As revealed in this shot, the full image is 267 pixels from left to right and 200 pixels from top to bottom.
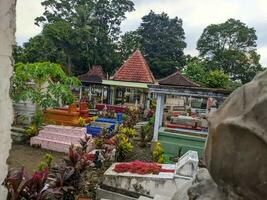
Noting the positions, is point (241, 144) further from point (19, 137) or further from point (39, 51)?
point (39, 51)

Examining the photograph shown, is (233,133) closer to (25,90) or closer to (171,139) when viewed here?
Result: (171,139)

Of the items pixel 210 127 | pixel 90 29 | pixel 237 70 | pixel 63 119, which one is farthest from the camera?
pixel 237 70

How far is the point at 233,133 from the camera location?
4.52 ft

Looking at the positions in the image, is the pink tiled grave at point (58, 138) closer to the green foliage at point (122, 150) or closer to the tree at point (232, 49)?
the green foliage at point (122, 150)

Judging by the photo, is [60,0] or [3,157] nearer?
[3,157]

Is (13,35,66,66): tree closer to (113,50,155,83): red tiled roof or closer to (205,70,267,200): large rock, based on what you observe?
(113,50,155,83): red tiled roof

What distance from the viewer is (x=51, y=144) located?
10.3m

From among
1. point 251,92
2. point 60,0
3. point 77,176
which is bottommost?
point 77,176

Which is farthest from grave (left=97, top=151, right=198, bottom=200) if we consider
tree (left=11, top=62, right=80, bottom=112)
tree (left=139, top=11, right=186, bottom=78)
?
tree (left=139, top=11, right=186, bottom=78)

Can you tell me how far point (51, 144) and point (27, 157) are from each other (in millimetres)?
1280

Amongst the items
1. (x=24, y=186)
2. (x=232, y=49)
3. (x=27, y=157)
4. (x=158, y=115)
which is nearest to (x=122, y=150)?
(x=158, y=115)

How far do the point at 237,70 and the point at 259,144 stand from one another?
40.3 meters

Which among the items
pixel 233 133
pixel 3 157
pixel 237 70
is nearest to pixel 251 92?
pixel 233 133

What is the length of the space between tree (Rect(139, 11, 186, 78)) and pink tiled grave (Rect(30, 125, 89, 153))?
26.4m
